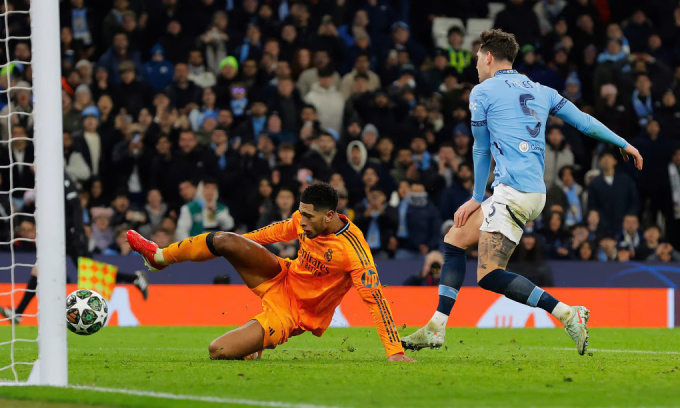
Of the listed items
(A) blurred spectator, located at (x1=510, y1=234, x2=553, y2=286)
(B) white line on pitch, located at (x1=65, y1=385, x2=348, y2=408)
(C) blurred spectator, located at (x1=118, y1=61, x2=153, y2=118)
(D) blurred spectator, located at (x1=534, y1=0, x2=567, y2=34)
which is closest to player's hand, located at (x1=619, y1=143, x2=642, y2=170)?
(B) white line on pitch, located at (x1=65, y1=385, x2=348, y2=408)

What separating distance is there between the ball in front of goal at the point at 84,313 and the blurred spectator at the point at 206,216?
651 cm

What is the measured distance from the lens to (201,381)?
6.32 m

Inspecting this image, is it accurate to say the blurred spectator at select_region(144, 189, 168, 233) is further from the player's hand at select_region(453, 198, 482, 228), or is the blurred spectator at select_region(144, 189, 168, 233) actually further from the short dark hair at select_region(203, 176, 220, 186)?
the player's hand at select_region(453, 198, 482, 228)

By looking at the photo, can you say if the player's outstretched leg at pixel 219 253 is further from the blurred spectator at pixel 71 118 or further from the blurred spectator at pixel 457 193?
the blurred spectator at pixel 71 118

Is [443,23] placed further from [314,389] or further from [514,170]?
[314,389]

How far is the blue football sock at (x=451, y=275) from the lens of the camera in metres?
7.79

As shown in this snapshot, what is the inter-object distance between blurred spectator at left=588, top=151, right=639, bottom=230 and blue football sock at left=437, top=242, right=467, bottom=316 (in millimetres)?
8164

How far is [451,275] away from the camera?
784cm

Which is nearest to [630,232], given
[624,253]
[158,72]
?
[624,253]

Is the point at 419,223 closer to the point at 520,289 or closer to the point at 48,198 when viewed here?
the point at 520,289

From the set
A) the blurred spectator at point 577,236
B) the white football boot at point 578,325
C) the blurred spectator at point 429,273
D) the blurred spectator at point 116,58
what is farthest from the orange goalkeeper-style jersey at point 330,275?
the blurred spectator at point 116,58

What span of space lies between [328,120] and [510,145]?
366 inches

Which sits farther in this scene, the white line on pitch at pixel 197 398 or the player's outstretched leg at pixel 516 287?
the player's outstretched leg at pixel 516 287

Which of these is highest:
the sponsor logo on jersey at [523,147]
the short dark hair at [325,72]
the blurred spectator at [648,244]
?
the short dark hair at [325,72]
